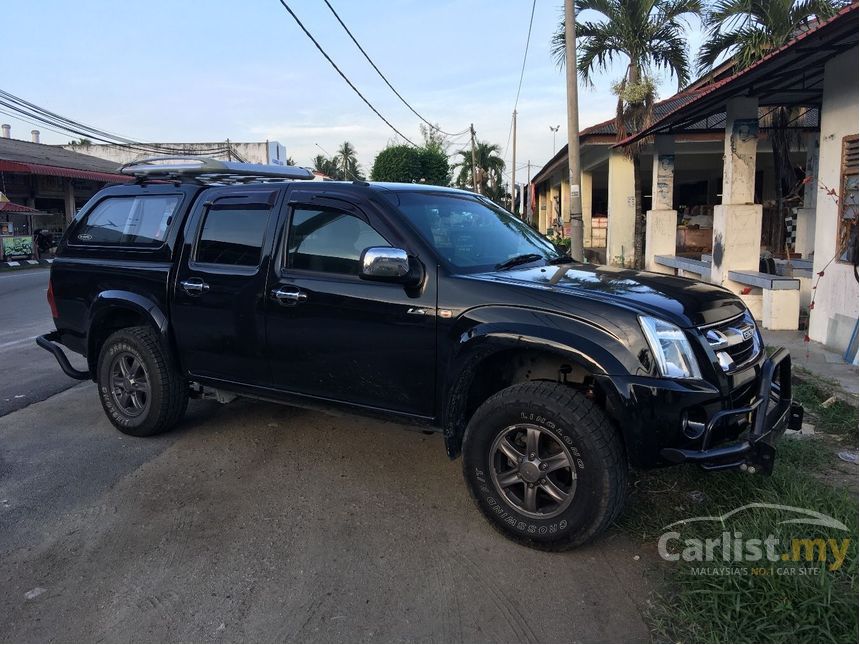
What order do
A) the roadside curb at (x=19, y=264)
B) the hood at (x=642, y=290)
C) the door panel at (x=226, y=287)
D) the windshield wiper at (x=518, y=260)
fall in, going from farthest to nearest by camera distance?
the roadside curb at (x=19, y=264), the door panel at (x=226, y=287), the windshield wiper at (x=518, y=260), the hood at (x=642, y=290)

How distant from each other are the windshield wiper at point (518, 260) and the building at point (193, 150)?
39.1 meters

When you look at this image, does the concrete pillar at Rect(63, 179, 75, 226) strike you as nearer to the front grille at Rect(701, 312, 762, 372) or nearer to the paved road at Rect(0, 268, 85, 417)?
the paved road at Rect(0, 268, 85, 417)

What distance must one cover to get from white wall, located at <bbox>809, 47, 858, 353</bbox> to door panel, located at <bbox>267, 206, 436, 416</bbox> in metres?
5.36

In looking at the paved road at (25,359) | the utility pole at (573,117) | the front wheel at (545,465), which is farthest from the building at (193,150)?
the front wheel at (545,465)

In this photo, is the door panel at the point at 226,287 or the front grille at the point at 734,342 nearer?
the front grille at the point at 734,342

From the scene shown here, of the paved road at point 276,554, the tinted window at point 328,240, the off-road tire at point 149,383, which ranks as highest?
the tinted window at point 328,240

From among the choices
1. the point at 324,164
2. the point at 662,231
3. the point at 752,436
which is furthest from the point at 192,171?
the point at 324,164

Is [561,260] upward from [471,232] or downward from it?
downward

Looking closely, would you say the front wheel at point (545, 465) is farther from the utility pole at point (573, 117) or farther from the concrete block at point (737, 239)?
the utility pole at point (573, 117)

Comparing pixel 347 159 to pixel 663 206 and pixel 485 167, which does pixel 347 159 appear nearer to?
pixel 485 167

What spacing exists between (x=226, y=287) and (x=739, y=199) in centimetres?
788

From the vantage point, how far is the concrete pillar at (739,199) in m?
9.38

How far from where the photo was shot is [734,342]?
11.4 feet

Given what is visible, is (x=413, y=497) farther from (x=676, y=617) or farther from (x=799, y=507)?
(x=799, y=507)
